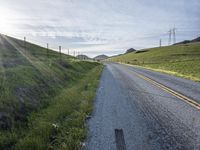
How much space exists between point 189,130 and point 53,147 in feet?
10.6

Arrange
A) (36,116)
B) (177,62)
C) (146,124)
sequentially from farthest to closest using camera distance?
(177,62) → (36,116) → (146,124)

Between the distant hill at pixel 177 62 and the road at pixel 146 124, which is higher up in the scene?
the distant hill at pixel 177 62

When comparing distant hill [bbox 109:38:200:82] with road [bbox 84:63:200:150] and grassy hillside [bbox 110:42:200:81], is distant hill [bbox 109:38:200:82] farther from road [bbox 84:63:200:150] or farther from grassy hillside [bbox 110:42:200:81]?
road [bbox 84:63:200:150]

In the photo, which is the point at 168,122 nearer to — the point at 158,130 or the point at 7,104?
the point at 158,130

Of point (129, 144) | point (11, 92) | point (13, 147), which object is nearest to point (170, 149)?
point (129, 144)

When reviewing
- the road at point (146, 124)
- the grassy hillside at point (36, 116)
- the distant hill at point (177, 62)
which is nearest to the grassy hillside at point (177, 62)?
the distant hill at point (177, 62)

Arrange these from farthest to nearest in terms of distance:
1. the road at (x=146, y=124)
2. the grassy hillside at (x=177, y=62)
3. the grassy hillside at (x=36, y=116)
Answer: the grassy hillside at (x=177, y=62)
the grassy hillside at (x=36, y=116)
the road at (x=146, y=124)

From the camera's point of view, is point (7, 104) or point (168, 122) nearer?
point (168, 122)

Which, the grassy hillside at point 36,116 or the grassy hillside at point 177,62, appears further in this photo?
the grassy hillside at point 177,62

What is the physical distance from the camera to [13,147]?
17.7 ft

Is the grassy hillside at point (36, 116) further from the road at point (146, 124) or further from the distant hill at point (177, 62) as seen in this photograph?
the distant hill at point (177, 62)

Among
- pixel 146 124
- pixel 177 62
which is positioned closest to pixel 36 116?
pixel 146 124

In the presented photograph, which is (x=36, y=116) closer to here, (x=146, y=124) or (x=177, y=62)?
(x=146, y=124)

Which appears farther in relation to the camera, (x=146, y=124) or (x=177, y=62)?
(x=177, y=62)
